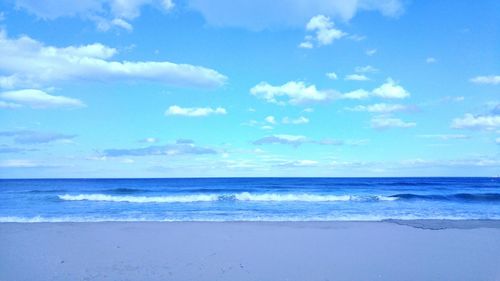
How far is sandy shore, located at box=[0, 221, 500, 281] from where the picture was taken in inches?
241

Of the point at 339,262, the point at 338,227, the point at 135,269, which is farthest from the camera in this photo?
the point at 338,227

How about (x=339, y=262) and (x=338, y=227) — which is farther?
(x=338, y=227)

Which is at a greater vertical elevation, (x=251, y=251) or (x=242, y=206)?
(x=251, y=251)

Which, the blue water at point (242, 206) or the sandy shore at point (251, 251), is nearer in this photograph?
the sandy shore at point (251, 251)

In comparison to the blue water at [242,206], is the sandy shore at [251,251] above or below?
above

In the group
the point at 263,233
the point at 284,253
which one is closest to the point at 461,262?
the point at 284,253

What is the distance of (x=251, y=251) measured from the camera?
757 cm

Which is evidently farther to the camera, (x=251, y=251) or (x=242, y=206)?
(x=242, y=206)

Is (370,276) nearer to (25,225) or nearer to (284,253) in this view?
(284,253)

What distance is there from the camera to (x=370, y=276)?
19.5 ft

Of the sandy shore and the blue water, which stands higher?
the sandy shore

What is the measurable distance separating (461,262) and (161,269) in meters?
5.81

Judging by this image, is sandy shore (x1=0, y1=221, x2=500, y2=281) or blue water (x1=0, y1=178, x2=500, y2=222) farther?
blue water (x1=0, y1=178, x2=500, y2=222)

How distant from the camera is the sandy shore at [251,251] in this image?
20.1 ft
